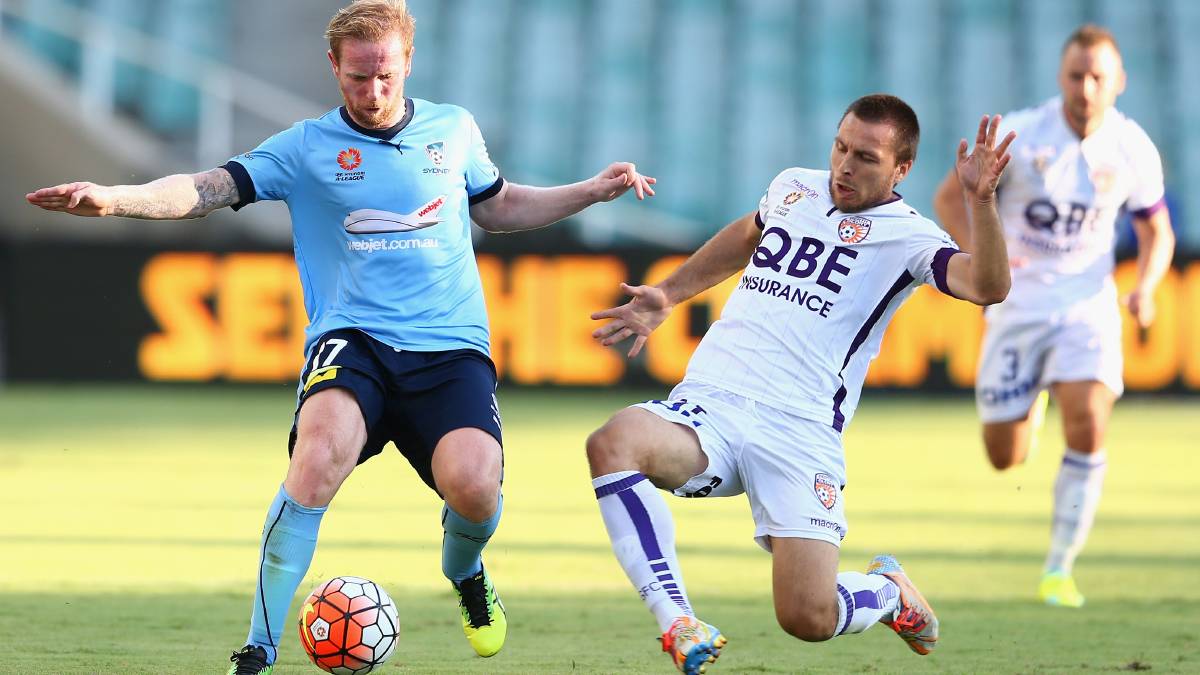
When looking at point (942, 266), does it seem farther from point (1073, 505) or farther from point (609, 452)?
point (1073, 505)

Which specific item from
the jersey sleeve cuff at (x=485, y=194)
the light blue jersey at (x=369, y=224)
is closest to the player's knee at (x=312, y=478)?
the light blue jersey at (x=369, y=224)

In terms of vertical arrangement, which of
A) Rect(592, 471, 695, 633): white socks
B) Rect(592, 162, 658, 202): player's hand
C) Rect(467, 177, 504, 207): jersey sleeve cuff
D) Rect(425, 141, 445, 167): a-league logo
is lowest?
Rect(592, 471, 695, 633): white socks

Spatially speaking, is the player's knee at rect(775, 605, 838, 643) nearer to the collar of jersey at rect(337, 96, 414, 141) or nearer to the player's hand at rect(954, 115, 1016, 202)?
the player's hand at rect(954, 115, 1016, 202)

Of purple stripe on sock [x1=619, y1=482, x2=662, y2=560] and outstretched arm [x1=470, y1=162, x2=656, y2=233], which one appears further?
outstretched arm [x1=470, y1=162, x2=656, y2=233]

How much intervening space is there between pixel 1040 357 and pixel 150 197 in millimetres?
4365

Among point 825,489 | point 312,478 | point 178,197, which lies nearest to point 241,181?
point 178,197

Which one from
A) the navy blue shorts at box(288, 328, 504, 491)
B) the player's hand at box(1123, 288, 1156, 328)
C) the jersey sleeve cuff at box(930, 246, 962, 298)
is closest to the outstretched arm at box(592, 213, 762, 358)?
the navy blue shorts at box(288, 328, 504, 491)

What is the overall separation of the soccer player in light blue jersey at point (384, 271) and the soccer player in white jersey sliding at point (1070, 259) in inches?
110

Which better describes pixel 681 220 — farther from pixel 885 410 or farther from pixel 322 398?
pixel 322 398

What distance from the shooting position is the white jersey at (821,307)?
5367 mm

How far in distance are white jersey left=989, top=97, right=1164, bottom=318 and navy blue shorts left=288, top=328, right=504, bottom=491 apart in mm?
3259

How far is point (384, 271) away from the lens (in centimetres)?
529

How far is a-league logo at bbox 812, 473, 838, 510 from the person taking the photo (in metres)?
5.29

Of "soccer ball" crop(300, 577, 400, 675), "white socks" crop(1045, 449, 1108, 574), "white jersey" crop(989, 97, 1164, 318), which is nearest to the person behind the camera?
"soccer ball" crop(300, 577, 400, 675)
